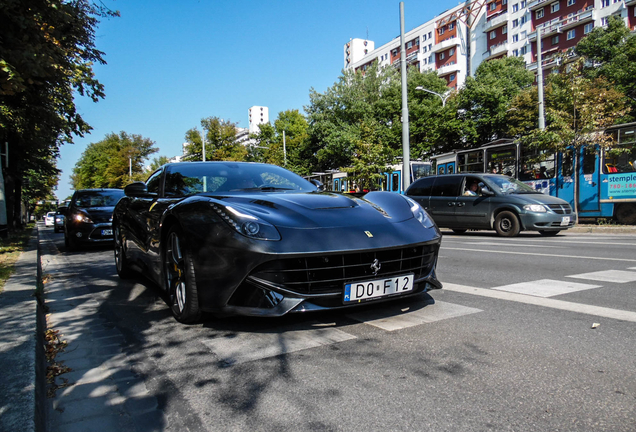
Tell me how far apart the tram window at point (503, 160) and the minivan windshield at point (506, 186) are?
4.19 m

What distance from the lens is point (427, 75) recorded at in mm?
42188

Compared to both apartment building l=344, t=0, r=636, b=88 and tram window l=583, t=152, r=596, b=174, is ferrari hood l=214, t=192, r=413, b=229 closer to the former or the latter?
tram window l=583, t=152, r=596, b=174

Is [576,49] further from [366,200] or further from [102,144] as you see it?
[102,144]

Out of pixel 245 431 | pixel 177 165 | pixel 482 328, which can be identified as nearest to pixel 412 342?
pixel 482 328

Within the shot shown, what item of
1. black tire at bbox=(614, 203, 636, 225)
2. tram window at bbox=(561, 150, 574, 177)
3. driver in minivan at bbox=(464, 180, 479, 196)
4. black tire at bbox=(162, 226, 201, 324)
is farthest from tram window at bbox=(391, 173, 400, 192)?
black tire at bbox=(162, 226, 201, 324)

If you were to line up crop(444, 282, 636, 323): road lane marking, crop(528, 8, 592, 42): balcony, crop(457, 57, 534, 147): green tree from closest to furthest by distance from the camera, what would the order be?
crop(444, 282, 636, 323): road lane marking, crop(457, 57, 534, 147): green tree, crop(528, 8, 592, 42): balcony

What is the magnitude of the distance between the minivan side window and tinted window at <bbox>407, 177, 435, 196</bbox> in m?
0.18

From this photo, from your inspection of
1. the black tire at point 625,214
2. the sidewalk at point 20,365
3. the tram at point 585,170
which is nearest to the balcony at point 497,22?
the tram at point 585,170

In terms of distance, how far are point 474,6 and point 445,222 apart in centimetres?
5413

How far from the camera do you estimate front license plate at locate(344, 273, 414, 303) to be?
124 inches

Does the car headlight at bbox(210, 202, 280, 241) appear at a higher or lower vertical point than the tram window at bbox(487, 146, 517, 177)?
lower

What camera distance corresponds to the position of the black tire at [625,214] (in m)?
13.8

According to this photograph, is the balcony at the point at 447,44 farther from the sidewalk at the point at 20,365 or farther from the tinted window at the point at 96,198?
the sidewalk at the point at 20,365

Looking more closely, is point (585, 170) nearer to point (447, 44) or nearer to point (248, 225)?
point (248, 225)
